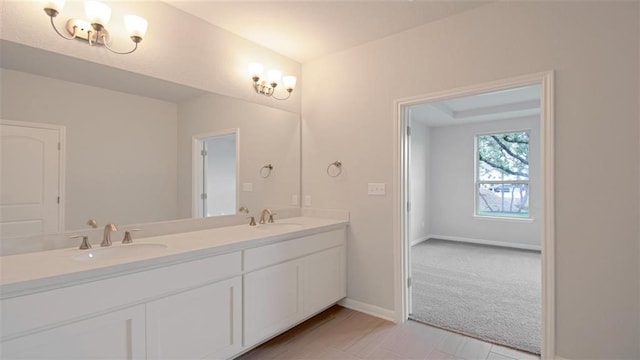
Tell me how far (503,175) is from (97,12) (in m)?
6.18

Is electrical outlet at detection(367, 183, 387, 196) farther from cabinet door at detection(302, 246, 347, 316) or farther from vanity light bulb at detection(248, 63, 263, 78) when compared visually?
vanity light bulb at detection(248, 63, 263, 78)

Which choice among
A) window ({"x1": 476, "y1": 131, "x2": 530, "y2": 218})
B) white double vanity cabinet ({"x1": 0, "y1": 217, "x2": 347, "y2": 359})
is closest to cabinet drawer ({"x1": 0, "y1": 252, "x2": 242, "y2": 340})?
white double vanity cabinet ({"x1": 0, "y1": 217, "x2": 347, "y2": 359})

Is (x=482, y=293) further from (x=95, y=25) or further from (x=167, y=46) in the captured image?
(x=95, y=25)

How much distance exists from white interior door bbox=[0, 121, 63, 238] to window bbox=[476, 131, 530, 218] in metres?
6.19

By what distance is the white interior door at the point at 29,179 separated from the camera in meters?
1.61

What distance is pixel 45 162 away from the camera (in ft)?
5.75

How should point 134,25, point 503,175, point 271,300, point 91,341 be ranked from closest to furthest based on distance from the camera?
1. point 91,341
2. point 134,25
3. point 271,300
4. point 503,175

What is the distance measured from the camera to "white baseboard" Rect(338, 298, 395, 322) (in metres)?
2.77

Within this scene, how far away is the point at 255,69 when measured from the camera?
108 inches

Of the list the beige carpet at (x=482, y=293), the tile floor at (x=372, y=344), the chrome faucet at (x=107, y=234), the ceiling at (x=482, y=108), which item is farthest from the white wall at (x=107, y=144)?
the ceiling at (x=482, y=108)

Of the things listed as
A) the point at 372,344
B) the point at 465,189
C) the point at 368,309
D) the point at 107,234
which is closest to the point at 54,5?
the point at 107,234

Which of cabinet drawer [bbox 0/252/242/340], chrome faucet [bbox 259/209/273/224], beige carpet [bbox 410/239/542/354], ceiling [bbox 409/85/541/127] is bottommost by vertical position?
beige carpet [bbox 410/239/542/354]

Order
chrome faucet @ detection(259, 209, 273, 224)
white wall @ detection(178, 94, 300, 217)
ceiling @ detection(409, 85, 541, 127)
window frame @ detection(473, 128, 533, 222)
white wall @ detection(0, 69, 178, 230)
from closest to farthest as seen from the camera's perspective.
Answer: white wall @ detection(0, 69, 178, 230) < white wall @ detection(178, 94, 300, 217) < chrome faucet @ detection(259, 209, 273, 224) < ceiling @ detection(409, 85, 541, 127) < window frame @ detection(473, 128, 533, 222)

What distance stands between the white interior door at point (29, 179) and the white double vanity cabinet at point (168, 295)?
0.62ft
